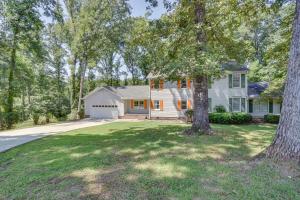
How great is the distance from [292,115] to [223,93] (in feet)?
50.6

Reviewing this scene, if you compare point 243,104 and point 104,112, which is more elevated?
point 243,104

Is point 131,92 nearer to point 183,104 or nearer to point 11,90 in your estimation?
point 183,104

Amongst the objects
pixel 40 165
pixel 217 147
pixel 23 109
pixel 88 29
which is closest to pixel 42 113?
pixel 23 109

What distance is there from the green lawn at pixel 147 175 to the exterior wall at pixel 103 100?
16.7m

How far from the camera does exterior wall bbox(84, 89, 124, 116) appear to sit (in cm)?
2450

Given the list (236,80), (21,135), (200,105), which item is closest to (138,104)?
(236,80)

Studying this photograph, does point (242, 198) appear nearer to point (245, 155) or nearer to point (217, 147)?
point (245, 155)

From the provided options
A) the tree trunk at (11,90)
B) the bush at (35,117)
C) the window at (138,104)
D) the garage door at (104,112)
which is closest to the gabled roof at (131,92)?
the window at (138,104)

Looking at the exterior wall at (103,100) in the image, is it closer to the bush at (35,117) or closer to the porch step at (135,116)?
the porch step at (135,116)

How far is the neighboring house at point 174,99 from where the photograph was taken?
20047 millimetres

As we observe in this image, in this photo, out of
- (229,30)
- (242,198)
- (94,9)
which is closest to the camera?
(242,198)

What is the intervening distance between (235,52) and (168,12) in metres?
4.51

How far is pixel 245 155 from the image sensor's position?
6605 millimetres

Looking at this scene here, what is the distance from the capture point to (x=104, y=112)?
25062 millimetres
